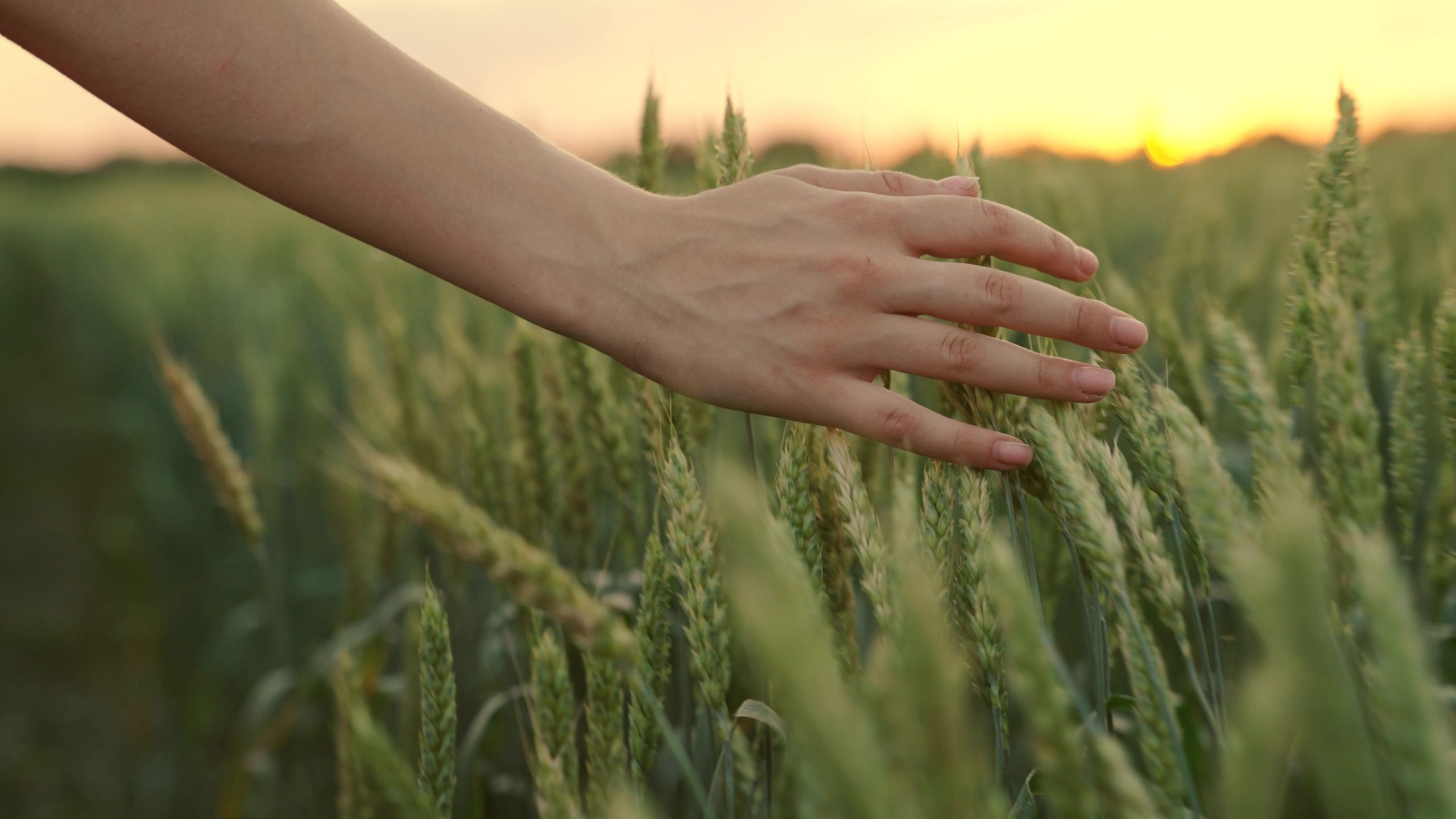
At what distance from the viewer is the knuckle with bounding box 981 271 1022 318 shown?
974 millimetres

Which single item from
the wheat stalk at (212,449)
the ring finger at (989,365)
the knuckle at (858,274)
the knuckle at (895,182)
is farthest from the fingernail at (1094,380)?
the wheat stalk at (212,449)

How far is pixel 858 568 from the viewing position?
115 cm

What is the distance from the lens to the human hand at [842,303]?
37.8 inches

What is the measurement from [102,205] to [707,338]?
10.7m

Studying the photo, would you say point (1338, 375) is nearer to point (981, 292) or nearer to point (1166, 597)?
point (1166, 597)

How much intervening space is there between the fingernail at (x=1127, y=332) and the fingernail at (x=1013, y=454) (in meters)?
0.16

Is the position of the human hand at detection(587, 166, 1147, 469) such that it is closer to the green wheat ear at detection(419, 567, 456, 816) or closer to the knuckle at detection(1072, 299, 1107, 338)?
the knuckle at detection(1072, 299, 1107, 338)

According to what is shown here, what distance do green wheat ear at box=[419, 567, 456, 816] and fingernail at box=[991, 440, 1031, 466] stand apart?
1.78 ft

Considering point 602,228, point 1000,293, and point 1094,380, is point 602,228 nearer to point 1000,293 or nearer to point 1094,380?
point 1000,293

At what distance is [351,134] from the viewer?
1.03 m

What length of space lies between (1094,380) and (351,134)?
0.84 m

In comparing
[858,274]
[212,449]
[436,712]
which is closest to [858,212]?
[858,274]

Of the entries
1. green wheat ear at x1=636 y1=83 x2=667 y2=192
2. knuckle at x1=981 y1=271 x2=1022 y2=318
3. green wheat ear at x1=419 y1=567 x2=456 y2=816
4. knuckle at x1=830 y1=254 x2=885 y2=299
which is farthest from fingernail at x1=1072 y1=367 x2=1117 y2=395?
green wheat ear at x1=636 y1=83 x2=667 y2=192

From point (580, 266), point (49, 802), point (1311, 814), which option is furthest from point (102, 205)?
point (1311, 814)
